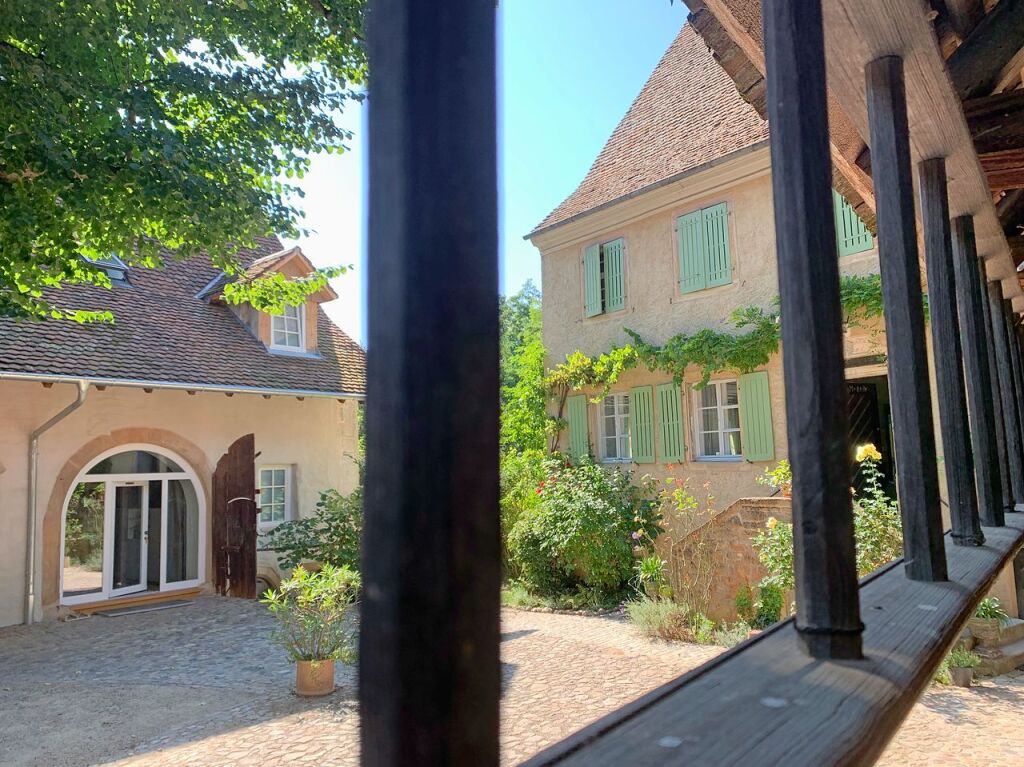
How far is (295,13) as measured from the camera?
593 centimetres

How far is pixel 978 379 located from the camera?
2527 mm

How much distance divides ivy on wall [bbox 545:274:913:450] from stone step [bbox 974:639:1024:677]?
364 centimetres

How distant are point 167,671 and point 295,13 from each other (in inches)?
236

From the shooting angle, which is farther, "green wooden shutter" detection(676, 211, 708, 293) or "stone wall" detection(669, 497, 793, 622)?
Result: "green wooden shutter" detection(676, 211, 708, 293)

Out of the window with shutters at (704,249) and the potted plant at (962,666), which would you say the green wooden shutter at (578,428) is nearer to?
the window with shutters at (704,249)

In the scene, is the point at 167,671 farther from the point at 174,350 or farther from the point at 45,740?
the point at 174,350

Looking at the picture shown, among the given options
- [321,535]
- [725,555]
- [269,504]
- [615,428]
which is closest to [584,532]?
[725,555]

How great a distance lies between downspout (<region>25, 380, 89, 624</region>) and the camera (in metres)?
8.95

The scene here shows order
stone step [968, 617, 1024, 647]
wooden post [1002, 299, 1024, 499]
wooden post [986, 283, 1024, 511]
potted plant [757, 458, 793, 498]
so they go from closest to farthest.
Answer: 1. wooden post [986, 283, 1024, 511]
2. wooden post [1002, 299, 1024, 499]
3. stone step [968, 617, 1024, 647]
4. potted plant [757, 458, 793, 498]

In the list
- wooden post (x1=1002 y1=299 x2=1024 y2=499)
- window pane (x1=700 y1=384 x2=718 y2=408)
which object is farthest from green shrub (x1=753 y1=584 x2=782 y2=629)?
wooden post (x1=1002 y1=299 x2=1024 y2=499)

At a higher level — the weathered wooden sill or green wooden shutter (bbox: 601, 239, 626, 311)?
green wooden shutter (bbox: 601, 239, 626, 311)

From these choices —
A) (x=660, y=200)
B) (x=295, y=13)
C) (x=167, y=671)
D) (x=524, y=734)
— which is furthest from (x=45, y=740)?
(x=660, y=200)

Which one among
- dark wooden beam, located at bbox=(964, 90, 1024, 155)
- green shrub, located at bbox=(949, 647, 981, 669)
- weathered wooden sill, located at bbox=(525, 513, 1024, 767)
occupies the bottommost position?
green shrub, located at bbox=(949, 647, 981, 669)

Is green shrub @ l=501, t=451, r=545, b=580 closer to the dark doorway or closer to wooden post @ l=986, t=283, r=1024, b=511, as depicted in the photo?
the dark doorway
